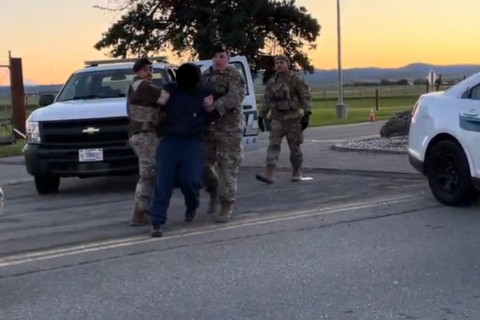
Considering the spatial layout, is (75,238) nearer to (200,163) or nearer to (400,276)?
(200,163)

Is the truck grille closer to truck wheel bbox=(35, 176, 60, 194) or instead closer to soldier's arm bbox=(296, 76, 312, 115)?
truck wheel bbox=(35, 176, 60, 194)

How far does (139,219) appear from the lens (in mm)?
9477

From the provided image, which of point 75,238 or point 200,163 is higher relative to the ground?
point 200,163

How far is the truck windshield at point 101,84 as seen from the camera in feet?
42.5

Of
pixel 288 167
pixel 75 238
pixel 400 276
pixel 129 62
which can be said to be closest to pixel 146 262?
pixel 75 238

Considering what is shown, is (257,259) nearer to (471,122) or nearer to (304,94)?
(471,122)

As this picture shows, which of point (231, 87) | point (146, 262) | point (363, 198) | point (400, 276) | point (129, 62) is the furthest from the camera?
point (129, 62)

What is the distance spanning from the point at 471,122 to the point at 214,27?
95.3ft

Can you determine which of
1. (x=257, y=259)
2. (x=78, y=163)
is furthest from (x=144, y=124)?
(x=78, y=163)

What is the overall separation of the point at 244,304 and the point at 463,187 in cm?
459

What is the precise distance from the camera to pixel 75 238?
891 cm

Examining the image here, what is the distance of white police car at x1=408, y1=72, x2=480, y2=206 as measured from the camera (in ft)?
32.2

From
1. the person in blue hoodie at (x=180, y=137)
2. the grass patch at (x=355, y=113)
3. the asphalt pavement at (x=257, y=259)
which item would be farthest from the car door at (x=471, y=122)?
the grass patch at (x=355, y=113)

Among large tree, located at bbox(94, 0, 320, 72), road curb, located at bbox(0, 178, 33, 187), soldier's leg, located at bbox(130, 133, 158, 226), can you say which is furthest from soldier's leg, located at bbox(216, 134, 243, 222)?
large tree, located at bbox(94, 0, 320, 72)
